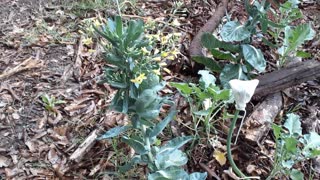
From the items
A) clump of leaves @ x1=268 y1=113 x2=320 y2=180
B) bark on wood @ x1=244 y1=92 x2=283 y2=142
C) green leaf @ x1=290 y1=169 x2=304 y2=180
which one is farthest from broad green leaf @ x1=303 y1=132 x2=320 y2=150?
bark on wood @ x1=244 y1=92 x2=283 y2=142

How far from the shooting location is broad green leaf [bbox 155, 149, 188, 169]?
5.27 ft

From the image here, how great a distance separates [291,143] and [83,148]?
0.90 m

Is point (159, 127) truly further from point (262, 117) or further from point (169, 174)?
point (262, 117)

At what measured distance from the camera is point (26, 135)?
82.7 inches

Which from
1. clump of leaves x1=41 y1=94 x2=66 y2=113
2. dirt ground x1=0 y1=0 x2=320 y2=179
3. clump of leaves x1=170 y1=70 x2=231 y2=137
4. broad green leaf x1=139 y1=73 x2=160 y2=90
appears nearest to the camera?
broad green leaf x1=139 y1=73 x2=160 y2=90

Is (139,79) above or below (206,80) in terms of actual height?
above

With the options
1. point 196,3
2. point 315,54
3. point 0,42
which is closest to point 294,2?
point 315,54

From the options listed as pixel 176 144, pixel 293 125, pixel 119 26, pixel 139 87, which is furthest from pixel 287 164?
pixel 119 26

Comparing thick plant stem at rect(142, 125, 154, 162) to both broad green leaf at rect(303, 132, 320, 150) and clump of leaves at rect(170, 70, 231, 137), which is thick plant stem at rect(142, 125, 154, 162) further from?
broad green leaf at rect(303, 132, 320, 150)

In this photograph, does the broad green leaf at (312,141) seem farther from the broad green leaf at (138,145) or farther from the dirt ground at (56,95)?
the broad green leaf at (138,145)

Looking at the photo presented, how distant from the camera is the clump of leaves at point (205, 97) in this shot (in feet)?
5.73

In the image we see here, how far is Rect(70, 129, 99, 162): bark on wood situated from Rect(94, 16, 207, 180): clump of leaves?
14.9 inches

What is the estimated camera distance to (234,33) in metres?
2.00

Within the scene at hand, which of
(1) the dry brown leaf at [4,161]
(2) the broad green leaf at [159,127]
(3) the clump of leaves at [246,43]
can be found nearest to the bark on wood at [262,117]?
(3) the clump of leaves at [246,43]
